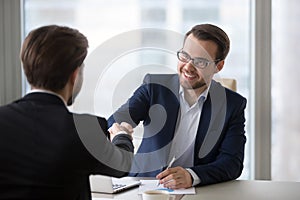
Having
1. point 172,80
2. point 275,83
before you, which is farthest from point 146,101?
point 275,83

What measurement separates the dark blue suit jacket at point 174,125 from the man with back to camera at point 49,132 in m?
0.78

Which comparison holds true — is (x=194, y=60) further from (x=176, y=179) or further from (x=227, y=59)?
(x=227, y=59)

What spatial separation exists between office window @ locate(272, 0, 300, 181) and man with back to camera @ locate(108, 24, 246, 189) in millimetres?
1330

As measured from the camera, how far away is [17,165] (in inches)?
53.0

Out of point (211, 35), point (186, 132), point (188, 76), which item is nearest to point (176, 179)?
point (186, 132)


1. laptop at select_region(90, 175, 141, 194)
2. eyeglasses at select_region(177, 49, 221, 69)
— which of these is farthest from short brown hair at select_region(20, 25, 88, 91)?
eyeglasses at select_region(177, 49, 221, 69)

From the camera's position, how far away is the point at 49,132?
1352 mm

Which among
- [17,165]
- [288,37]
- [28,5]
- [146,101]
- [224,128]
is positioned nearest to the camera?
[17,165]

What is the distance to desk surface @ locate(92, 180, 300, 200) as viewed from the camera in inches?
74.9

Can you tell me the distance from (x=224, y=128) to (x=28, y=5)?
7.22 ft

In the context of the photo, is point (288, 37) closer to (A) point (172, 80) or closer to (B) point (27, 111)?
(A) point (172, 80)

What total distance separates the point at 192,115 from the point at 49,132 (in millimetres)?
1106

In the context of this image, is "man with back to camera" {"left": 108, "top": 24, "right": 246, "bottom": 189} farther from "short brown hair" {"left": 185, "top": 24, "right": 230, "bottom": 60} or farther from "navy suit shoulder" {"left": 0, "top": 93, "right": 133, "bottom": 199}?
"navy suit shoulder" {"left": 0, "top": 93, "right": 133, "bottom": 199}

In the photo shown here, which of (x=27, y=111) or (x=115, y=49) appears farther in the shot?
(x=115, y=49)
